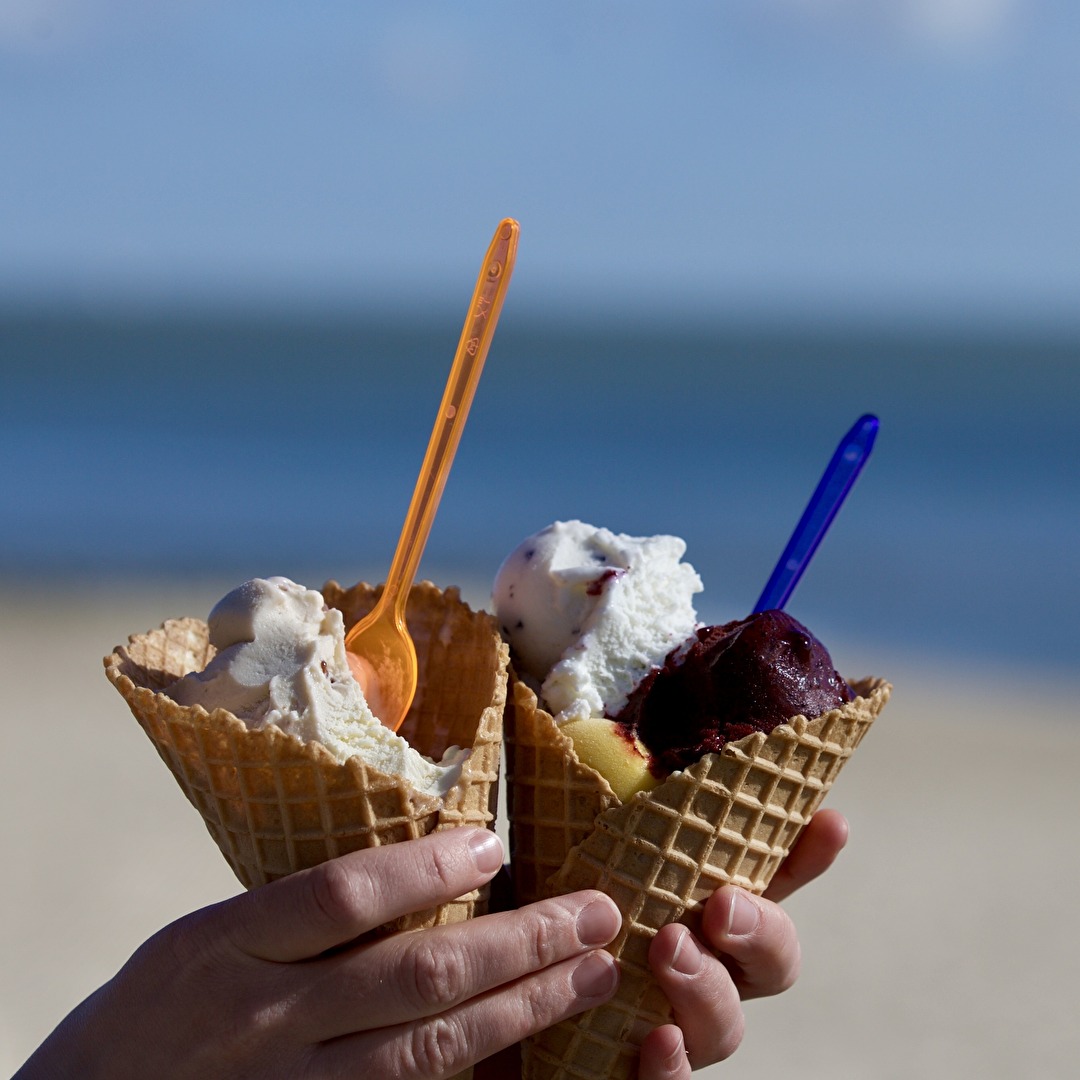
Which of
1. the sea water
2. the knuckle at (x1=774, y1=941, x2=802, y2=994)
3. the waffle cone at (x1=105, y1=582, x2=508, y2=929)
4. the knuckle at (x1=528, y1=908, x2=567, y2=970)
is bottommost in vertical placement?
the knuckle at (x1=774, y1=941, x2=802, y2=994)

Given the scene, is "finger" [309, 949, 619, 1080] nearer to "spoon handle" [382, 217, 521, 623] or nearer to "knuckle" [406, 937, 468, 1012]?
"knuckle" [406, 937, 468, 1012]

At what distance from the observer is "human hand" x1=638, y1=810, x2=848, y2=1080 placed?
6.10ft

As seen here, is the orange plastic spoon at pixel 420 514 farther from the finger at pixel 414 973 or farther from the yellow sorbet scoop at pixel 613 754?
the finger at pixel 414 973

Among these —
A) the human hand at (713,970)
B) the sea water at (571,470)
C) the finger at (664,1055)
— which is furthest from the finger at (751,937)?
the sea water at (571,470)

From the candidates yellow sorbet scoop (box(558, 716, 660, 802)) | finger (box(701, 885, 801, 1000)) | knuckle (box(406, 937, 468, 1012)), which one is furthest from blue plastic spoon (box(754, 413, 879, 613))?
knuckle (box(406, 937, 468, 1012))

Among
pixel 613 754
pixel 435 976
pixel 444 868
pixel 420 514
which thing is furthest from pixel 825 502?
pixel 435 976

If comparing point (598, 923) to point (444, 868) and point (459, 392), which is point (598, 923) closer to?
point (444, 868)

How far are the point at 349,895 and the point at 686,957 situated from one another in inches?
22.2

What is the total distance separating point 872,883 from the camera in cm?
632

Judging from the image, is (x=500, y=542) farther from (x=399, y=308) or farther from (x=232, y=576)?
(x=399, y=308)

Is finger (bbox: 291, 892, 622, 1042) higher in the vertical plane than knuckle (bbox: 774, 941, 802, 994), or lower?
higher

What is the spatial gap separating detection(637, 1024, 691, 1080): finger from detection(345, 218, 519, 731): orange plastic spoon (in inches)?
25.5

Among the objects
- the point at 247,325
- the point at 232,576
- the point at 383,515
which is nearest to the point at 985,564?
the point at 383,515

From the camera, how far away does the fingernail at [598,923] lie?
1754 mm
